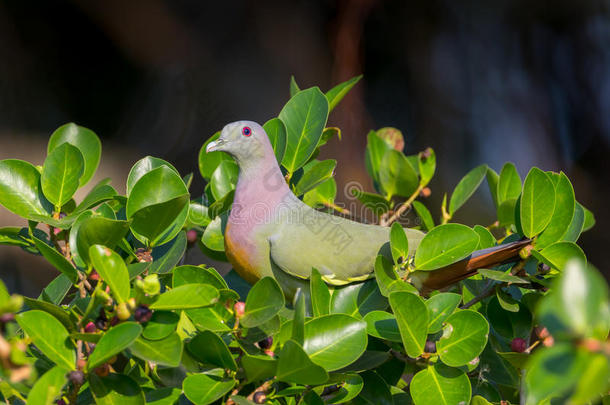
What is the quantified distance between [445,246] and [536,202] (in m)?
0.20

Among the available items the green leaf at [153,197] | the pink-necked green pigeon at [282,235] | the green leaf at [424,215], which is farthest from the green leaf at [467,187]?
the green leaf at [153,197]

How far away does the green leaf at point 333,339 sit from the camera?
99 centimetres

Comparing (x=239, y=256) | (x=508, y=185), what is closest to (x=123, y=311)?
(x=239, y=256)

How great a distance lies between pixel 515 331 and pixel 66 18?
10.4ft

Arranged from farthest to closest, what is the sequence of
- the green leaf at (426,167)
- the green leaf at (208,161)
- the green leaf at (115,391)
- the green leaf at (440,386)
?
the green leaf at (426,167)
the green leaf at (208,161)
the green leaf at (440,386)
the green leaf at (115,391)

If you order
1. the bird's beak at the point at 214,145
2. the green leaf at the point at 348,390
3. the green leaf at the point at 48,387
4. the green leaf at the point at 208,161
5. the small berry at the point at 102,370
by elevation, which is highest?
the bird's beak at the point at 214,145

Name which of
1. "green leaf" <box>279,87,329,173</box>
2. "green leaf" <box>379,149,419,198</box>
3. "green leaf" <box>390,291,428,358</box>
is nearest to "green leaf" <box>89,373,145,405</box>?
"green leaf" <box>390,291,428,358</box>

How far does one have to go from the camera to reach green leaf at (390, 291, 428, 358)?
3.39 feet

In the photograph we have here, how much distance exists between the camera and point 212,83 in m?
3.71

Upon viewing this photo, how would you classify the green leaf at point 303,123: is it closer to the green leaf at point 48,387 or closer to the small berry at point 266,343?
the small berry at point 266,343

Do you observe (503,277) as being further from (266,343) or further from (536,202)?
(266,343)

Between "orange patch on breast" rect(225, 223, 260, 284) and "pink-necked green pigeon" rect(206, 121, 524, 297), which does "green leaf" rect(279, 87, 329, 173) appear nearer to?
"pink-necked green pigeon" rect(206, 121, 524, 297)

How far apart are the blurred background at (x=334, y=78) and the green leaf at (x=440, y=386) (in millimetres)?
2683

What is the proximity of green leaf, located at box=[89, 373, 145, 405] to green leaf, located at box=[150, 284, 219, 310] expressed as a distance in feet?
0.51
